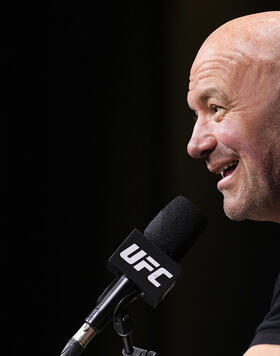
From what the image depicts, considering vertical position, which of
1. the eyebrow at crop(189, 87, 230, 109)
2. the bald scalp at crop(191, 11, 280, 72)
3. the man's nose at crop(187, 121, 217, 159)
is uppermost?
the bald scalp at crop(191, 11, 280, 72)

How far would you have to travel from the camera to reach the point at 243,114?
1.16m

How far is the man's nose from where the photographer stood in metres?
1.20

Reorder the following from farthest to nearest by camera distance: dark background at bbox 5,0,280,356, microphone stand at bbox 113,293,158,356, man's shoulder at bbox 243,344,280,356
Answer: dark background at bbox 5,0,280,356 → man's shoulder at bbox 243,344,280,356 → microphone stand at bbox 113,293,158,356

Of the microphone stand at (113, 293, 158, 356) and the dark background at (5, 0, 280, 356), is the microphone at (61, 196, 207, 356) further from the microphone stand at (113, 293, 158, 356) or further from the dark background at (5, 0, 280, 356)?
the dark background at (5, 0, 280, 356)

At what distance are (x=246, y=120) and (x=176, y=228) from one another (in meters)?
0.24

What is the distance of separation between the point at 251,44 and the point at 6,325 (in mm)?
1212

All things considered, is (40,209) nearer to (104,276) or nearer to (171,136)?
(104,276)

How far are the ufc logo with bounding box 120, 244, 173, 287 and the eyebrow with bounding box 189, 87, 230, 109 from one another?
0.32m

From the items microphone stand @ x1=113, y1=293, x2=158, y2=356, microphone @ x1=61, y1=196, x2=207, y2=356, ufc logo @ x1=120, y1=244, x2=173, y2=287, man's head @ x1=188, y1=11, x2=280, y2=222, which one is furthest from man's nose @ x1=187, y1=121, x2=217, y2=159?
microphone stand @ x1=113, y1=293, x2=158, y2=356

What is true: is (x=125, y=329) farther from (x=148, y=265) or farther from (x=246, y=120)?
(x=246, y=120)

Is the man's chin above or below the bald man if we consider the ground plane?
below

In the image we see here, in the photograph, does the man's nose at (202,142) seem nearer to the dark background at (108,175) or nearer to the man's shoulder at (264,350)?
the man's shoulder at (264,350)

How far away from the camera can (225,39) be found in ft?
4.01

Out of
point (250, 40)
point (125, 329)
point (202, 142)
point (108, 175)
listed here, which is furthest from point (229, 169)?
point (108, 175)
